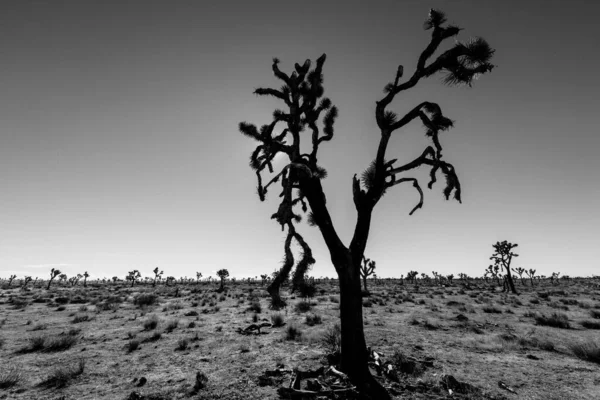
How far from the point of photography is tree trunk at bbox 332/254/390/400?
7264 mm

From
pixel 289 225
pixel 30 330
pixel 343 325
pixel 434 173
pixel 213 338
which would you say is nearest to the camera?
pixel 289 225

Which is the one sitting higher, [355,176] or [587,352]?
[355,176]

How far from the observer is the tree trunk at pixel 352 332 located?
Result: 726 centimetres

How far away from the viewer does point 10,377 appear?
816 cm

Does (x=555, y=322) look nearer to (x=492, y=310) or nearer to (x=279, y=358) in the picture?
(x=492, y=310)

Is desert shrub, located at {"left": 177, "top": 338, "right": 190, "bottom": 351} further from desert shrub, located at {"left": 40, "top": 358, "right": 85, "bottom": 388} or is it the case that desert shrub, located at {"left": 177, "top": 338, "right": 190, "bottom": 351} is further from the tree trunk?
the tree trunk

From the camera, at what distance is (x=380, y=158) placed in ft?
26.1

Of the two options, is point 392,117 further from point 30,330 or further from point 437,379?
point 30,330

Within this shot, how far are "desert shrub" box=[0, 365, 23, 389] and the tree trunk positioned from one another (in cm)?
924

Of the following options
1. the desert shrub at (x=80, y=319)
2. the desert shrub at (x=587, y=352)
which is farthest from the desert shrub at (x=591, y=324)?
the desert shrub at (x=80, y=319)

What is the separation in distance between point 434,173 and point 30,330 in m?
21.2

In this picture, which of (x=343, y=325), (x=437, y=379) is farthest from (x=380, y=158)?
(x=437, y=379)

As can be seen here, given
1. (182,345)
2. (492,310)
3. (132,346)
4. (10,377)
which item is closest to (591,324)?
(492,310)

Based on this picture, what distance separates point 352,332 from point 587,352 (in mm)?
9066
